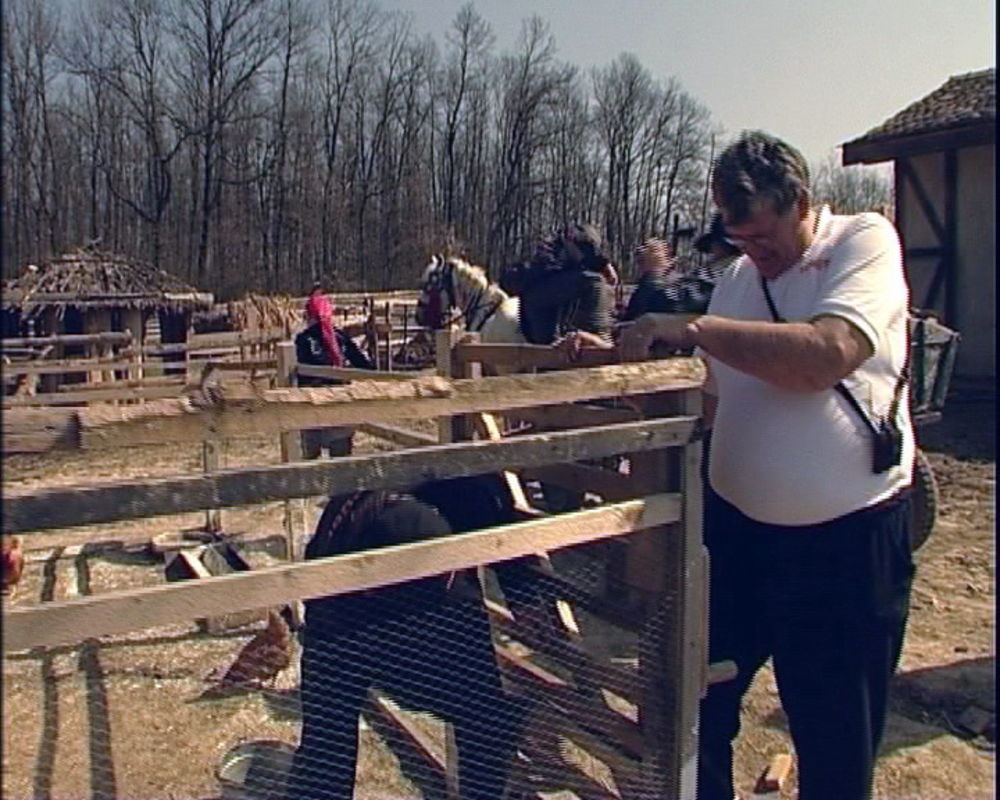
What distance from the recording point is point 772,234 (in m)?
2.11

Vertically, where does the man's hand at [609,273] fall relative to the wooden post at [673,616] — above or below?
above

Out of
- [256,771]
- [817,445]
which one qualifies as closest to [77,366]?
[256,771]

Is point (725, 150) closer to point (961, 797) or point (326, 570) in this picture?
point (326, 570)

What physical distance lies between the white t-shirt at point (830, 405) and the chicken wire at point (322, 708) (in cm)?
52

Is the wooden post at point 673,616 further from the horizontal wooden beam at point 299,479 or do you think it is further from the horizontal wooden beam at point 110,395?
the horizontal wooden beam at point 110,395

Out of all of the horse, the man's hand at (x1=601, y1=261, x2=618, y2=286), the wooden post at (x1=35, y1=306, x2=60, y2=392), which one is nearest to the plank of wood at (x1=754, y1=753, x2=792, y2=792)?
the man's hand at (x1=601, y1=261, x2=618, y2=286)

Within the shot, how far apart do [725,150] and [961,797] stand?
2.53 m

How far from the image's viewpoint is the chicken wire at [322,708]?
7.58 feet

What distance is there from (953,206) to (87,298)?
45.5 ft

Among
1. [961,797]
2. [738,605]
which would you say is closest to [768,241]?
[738,605]

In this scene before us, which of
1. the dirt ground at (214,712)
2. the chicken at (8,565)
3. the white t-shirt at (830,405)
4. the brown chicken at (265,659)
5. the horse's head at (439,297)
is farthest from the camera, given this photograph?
the horse's head at (439,297)

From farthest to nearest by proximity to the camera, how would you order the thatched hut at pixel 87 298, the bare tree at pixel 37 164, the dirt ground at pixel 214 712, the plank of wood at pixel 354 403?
the bare tree at pixel 37 164 < the thatched hut at pixel 87 298 < the dirt ground at pixel 214 712 < the plank of wood at pixel 354 403

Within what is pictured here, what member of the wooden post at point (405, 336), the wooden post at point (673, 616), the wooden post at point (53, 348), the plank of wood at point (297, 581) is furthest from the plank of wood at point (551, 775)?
the wooden post at point (405, 336)

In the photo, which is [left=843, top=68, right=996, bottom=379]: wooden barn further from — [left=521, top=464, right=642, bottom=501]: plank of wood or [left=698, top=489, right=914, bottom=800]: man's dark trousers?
[left=698, top=489, right=914, bottom=800]: man's dark trousers
